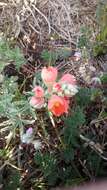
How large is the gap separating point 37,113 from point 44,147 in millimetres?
140

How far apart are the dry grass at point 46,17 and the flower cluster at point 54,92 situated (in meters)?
0.54

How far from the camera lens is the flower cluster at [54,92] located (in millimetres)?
1224

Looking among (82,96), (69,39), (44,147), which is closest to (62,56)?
(69,39)

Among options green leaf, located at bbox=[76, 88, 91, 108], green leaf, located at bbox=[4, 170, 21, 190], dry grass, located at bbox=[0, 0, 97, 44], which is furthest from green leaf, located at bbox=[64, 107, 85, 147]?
dry grass, located at bbox=[0, 0, 97, 44]

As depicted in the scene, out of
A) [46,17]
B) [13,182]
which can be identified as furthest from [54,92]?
[46,17]

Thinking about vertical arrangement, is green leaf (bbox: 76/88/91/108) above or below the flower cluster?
below

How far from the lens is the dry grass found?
5.84ft

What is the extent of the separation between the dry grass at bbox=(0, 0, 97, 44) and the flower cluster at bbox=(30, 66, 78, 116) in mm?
536

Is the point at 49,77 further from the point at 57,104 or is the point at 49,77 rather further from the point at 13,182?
the point at 13,182

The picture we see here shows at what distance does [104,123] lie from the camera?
150cm

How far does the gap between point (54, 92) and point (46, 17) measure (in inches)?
26.3

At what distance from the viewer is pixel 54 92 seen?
1.26 metres

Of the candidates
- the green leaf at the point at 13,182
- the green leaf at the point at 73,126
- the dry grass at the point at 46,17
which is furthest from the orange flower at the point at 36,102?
the dry grass at the point at 46,17

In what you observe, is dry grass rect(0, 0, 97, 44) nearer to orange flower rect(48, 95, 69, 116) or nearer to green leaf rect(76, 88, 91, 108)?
green leaf rect(76, 88, 91, 108)
